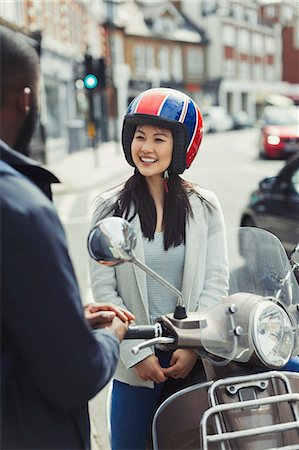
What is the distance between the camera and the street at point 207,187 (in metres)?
4.01

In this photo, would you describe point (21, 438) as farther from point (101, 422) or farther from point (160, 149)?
A: point (101, 422)

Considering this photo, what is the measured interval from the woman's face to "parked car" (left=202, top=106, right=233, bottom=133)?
37.9 metres

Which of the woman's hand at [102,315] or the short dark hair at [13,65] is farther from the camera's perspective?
the woman's hand at [102,315]

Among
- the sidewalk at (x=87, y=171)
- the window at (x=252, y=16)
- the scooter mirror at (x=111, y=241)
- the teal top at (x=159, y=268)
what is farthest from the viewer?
the window at (x=252, y=16)

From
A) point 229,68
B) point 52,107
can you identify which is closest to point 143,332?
point 52,107

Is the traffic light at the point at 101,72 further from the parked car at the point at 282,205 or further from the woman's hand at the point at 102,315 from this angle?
the woman's hand at the point at 102,315

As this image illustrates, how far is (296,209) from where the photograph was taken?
576 centimetres

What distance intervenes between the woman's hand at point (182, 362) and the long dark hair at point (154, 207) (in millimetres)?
400

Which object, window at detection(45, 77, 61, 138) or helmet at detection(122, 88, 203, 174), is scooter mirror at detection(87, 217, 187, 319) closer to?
helmet at detection(122, 88, 203, 174)

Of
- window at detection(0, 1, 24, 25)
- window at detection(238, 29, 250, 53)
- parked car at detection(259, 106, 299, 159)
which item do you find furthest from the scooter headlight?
window at detection(238, 29, 250, 53)

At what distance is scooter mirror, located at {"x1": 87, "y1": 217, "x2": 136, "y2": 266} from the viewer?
1543mm

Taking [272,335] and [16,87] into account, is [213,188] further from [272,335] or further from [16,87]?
[16,87]

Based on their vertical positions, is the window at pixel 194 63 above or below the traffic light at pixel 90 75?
above

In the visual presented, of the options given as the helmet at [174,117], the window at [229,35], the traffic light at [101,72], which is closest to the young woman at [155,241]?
the helmet at [174,117]
